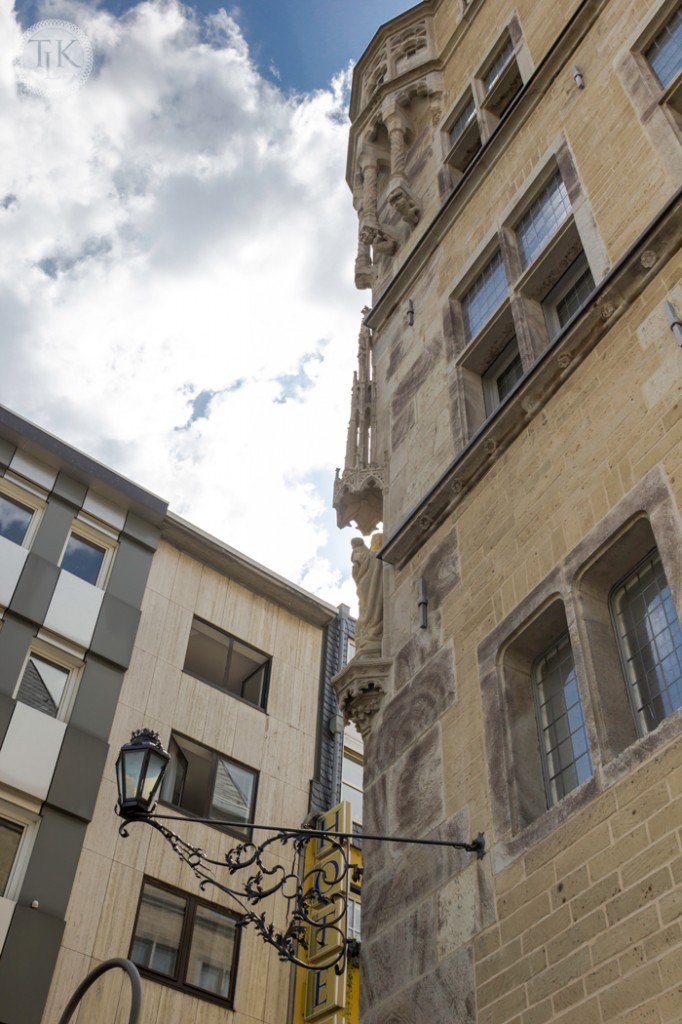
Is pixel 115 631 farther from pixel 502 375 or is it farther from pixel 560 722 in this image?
pixel 560 722

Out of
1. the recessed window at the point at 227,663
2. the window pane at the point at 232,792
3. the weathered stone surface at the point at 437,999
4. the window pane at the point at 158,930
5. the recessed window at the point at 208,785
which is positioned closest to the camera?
the weathered stone surface at the point at 437,999

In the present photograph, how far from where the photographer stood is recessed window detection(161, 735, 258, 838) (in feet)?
72.3

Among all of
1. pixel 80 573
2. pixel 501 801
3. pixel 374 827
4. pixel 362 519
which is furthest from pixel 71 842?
pixel 501 801

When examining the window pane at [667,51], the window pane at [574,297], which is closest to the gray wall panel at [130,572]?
the window pane at [574,297]

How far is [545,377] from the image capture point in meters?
10.3

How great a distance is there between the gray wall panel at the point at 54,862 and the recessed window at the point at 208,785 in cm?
266

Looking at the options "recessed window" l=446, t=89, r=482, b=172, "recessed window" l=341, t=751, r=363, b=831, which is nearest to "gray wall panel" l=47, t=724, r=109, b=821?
"recessed window" l=341, t=751, r=363, b=831

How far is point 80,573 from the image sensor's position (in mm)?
23562

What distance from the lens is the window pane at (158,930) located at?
62.4ft

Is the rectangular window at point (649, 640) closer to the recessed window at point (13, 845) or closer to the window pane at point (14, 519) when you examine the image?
the recessed window at point (13, 845)

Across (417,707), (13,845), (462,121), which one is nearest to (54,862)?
(13,845)

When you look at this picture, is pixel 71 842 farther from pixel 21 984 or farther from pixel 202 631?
pixel 202 631

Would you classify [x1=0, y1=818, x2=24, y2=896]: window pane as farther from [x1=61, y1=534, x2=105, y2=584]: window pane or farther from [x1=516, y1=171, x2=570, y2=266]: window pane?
[x1=516, y1=171, x2=570, y2=266]: window pane

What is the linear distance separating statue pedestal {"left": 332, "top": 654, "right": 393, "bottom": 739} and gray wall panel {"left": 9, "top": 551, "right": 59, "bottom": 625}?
11.8 m
